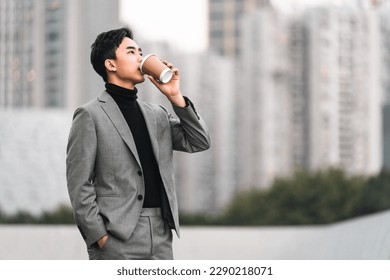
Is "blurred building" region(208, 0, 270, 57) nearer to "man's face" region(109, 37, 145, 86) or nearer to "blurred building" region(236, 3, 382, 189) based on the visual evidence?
"blurred building" region(236, 3, 382, 189)

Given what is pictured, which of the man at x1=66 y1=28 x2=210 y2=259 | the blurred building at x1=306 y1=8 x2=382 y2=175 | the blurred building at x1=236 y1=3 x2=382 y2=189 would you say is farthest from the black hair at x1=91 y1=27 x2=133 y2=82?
the blurred building at x1=306 y1=8 x2=382 y2=175

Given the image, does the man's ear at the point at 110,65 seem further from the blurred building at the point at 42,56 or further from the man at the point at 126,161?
the blurred building at the point at 42,56

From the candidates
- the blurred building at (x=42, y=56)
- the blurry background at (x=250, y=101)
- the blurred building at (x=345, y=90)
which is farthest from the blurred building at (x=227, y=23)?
the blurred building at (x=42, y=56)

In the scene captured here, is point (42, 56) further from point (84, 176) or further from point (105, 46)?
point (84, 176)

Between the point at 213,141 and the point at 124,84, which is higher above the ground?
the point at 124,84

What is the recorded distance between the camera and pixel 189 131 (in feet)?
7.74

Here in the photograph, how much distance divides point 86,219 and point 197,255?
16122mm

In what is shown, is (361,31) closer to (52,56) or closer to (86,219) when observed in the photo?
(52,56)

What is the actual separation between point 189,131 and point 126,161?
0.18m

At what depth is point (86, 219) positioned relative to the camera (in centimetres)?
227

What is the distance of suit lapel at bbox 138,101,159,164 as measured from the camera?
92.2 inches

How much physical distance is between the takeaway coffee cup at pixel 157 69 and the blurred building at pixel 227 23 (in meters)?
70.3

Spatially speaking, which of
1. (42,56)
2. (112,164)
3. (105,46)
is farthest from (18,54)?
(112,164)

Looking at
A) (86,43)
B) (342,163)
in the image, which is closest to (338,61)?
(342,163)
